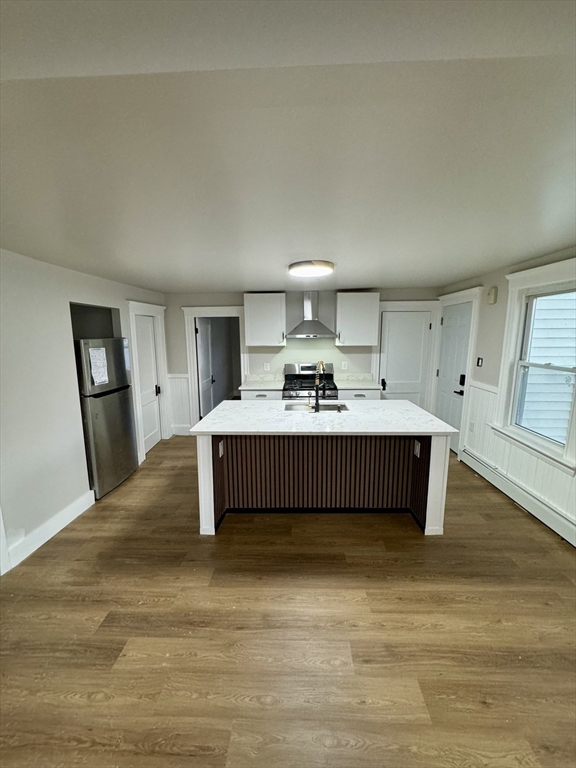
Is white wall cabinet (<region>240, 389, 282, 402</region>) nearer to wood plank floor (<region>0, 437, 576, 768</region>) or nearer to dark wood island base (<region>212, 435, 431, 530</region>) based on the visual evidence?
dark wood island base (<region>212, 435, 431, 530</region>)

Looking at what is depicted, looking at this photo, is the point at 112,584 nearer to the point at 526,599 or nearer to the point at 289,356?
the point at 526,599

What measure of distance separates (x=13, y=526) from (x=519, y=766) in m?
2.93

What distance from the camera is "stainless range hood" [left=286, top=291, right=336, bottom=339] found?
4285mm

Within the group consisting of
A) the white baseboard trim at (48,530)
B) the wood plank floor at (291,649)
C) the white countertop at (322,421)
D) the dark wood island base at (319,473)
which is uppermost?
the white countertop at (322,421)

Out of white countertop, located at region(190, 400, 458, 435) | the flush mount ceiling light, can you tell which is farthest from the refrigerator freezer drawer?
the flush mount ceiling light

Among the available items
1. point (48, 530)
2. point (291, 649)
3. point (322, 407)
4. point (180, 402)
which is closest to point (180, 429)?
point (180, 402)

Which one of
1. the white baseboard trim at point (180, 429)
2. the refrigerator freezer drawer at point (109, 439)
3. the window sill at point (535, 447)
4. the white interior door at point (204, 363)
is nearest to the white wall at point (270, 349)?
the white interior door at point (204, 363)

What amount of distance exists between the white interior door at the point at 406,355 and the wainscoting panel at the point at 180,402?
299 cm

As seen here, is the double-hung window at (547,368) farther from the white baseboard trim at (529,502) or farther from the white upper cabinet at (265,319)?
the white upper cabinet at (265,319)

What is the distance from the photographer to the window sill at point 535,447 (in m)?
2.36

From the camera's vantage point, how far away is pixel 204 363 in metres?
5.00

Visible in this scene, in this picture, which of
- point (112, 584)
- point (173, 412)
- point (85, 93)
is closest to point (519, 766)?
point (112, 584)

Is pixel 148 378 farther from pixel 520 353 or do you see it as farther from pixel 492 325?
pixel 520 353

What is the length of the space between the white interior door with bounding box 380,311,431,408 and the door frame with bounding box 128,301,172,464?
321 cm
